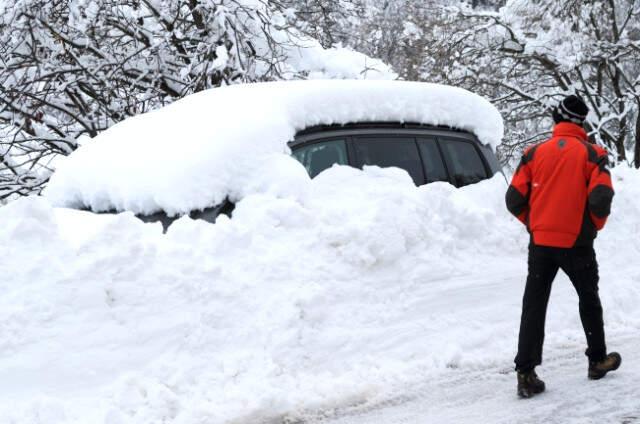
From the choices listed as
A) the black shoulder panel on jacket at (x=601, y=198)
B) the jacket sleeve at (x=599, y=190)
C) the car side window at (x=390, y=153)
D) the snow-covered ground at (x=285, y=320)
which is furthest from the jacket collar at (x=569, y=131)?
the car side window at (x=390, y=153)

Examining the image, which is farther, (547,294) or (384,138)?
(384,138)

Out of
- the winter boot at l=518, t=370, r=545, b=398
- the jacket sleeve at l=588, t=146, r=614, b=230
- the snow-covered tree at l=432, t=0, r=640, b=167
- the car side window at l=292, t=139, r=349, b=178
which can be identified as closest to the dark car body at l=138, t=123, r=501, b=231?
the car side window at l=292, t=139, r=349, b=178

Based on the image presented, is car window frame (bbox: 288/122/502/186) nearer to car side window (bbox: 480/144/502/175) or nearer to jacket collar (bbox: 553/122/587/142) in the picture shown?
car side window (bbox: 480/144/502/175)

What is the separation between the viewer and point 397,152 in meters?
5.68

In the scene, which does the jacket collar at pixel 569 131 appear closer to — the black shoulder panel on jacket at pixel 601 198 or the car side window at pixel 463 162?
the black shoulder panel on jacket at pixel 601 198

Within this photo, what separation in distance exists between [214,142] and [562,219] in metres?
2.28

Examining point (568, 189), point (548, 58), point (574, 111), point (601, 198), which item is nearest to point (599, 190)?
point (601, 198)

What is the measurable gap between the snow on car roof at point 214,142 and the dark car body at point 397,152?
0.24 ft

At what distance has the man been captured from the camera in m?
3.94

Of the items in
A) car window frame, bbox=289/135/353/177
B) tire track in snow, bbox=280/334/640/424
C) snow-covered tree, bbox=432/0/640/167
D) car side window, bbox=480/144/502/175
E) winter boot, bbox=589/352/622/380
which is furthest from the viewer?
snow-covered tree, bbox=432/0/640/167

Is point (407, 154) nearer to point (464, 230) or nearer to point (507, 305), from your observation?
point (464, 230)

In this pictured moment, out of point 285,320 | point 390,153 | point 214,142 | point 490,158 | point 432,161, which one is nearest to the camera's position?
point 285,320

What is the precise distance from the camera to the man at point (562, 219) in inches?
155

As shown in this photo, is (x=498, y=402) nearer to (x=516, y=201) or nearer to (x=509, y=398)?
(x=509, y=398)
